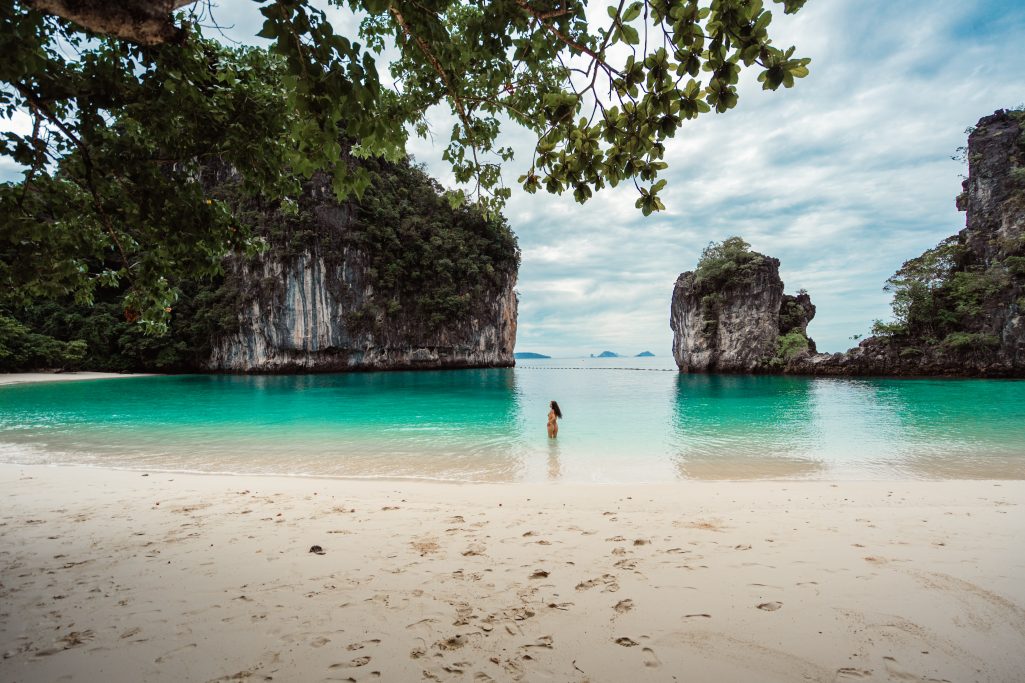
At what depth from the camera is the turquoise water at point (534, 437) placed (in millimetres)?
7289

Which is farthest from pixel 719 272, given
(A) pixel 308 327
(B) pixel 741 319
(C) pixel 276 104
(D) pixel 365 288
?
(C) pixel 276 104

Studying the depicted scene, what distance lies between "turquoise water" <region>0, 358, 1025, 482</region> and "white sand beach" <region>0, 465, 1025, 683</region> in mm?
2911

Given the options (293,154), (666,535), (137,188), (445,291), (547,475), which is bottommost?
(547,475)

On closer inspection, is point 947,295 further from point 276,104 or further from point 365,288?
point 365,288

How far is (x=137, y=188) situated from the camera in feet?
10.8

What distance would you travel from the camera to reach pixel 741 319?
36.8m

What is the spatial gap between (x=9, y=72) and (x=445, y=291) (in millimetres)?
42973

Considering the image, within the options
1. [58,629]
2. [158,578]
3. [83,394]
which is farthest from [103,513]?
[83,394]

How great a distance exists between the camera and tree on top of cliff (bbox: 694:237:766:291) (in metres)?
36.1

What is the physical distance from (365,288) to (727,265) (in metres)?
32.1

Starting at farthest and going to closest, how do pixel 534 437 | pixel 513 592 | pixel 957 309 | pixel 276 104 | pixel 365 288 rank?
pixel 365 288
pixel 957 309
pixel 534 437
pixel 276 104
pixel 513 592

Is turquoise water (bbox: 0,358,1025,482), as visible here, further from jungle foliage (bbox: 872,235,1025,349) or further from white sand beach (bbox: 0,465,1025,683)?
jungle foliage (bbox: 872,235,1025,349)

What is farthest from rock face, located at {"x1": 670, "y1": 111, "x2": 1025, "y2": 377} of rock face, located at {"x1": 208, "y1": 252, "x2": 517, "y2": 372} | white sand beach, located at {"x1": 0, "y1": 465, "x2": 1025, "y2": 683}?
white sand beach, located at {"x1": 0, "y1": 465, "x2": 1025, "y2": 683}

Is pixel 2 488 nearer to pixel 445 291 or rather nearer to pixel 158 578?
pixel 158 578
